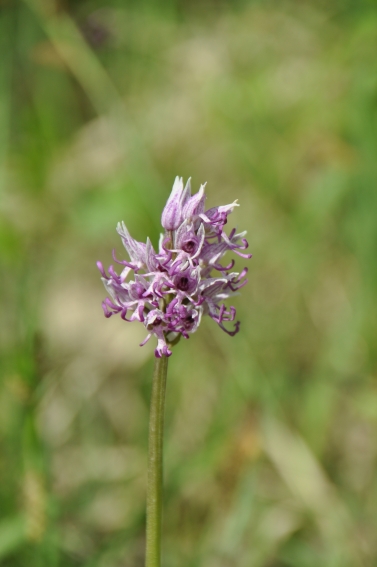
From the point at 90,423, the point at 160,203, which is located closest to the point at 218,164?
the point at 160,203

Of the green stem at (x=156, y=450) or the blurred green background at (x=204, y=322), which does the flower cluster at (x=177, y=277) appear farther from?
the blurred green background at (x=204, y=322)

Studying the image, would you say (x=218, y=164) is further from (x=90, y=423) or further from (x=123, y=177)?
(x=90, y=423)

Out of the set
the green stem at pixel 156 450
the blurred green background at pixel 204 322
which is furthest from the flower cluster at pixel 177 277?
the blurred green background at pixel 204 322

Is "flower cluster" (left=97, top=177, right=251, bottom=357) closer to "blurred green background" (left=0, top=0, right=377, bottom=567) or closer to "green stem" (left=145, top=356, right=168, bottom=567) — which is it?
"green stem" (left=145, top=356, right=168, bottom=567)

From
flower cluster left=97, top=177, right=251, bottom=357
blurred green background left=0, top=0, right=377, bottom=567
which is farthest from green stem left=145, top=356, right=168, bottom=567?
blurred green background left=0, top=0, right=377, bottom=567

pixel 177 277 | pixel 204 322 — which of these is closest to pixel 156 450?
pixel 177 277

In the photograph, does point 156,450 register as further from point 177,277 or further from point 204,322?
point 204,322
